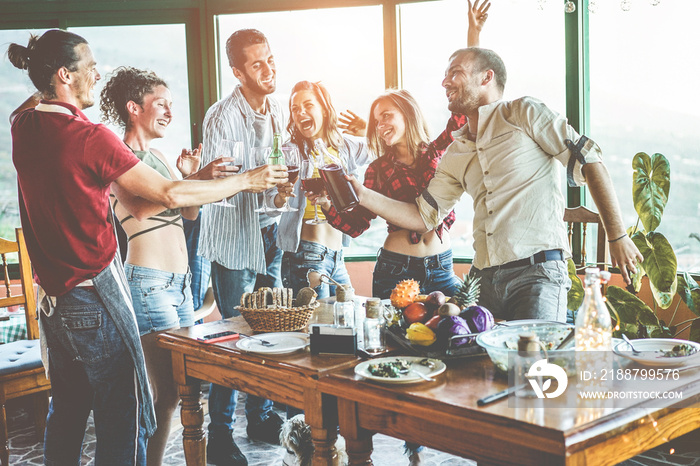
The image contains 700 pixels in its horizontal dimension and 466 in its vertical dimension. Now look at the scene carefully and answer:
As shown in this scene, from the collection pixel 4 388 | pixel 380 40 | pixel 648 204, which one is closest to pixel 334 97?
pixel 380 40

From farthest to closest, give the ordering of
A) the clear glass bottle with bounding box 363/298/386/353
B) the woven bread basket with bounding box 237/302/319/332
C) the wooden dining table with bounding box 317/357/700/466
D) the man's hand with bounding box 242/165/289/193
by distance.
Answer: the man's hand with bounding box 242/165/289/193, the woven bread basket with bounding box 237/302/319/332, the clear glass bottle with bounding box 363/298/386/353, the wooden dining table with bounding box 317/357/700/466

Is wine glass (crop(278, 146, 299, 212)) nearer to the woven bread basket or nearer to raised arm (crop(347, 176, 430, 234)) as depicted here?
raised arm (crop(347, 176, 430, 234))

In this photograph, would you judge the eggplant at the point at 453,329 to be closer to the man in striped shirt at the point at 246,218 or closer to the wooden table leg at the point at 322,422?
the wooden table leg at the point at 322,422

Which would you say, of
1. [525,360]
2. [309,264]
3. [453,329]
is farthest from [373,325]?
[309,264]

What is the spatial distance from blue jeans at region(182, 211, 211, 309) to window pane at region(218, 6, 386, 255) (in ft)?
3.34

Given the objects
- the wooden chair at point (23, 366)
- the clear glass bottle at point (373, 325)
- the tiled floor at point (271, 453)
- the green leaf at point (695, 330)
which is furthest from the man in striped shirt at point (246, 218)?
the green leaf at point (695, 330)

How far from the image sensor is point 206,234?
324cm

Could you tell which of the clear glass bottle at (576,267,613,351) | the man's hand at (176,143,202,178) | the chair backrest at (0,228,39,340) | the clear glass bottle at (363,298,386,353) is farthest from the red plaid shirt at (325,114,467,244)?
the chair backrest at (0,228,39,340)

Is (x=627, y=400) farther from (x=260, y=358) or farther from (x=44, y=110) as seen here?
(x=44, y=110)

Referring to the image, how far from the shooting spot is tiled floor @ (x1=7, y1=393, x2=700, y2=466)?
2.84m

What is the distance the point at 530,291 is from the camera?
2.28 meters

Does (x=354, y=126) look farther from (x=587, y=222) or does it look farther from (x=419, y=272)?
(x=587, y=222)

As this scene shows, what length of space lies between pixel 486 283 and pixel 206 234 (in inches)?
57.9

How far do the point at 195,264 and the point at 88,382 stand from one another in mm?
1697
